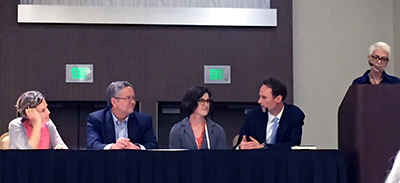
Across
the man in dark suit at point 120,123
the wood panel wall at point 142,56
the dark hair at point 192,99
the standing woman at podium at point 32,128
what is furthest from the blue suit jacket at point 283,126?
the wood panel wall at point 142,56

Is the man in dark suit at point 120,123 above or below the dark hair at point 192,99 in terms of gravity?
below

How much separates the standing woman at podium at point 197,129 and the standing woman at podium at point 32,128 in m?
0.80

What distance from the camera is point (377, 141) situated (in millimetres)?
3672

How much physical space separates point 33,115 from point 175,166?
1.13 m

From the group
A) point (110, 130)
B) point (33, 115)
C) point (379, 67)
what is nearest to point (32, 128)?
point (33, 115)

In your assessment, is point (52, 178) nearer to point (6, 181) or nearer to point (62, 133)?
point (6, 181)

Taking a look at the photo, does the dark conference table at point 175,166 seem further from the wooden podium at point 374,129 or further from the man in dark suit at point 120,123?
the man in dark suit at point 120,123

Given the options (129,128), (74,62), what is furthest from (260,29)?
(129,128)

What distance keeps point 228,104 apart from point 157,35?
1.00 metres

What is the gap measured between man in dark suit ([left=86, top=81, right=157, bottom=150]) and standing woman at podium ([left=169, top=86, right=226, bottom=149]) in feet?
0.59

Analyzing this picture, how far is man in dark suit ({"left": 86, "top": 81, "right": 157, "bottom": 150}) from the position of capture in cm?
438

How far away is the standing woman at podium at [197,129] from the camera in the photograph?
448cm

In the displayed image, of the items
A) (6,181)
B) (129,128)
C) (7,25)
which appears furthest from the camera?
(7,25)

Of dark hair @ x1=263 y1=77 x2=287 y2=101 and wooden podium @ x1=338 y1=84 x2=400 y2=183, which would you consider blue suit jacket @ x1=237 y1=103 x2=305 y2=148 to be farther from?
wooden podium @ x1=338 y1=84 x2=400 y2=183
